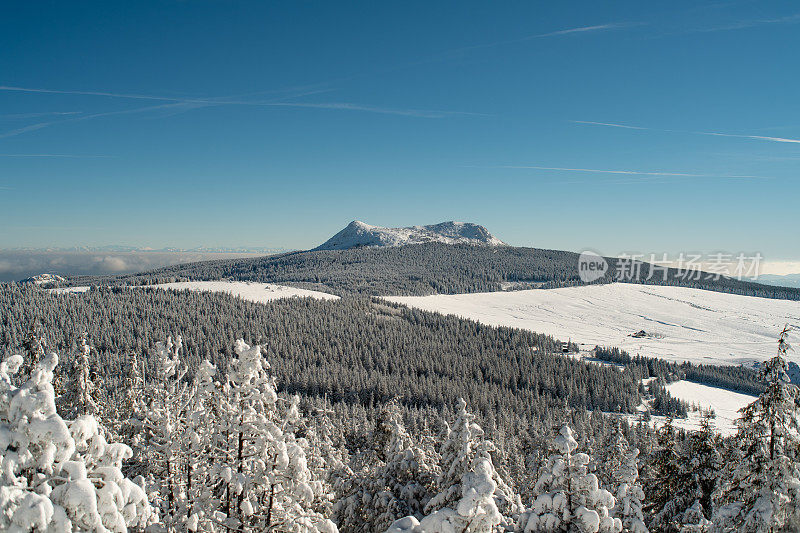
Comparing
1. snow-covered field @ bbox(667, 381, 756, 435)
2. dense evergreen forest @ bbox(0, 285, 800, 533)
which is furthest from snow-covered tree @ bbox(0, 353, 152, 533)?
snow-covered field @ bbox(667, 381, 756, 435)

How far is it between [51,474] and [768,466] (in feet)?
59.5

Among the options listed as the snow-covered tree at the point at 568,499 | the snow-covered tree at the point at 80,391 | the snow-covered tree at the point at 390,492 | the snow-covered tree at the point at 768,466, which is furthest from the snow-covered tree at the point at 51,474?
the snow-covered tree at the point at 80,391

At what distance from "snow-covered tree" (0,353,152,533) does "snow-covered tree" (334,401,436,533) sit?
Answer: 13923 mm

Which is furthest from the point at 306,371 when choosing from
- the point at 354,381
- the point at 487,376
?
the point at 487,376

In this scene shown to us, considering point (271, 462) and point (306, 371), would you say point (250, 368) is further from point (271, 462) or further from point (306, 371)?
point (306, 371)

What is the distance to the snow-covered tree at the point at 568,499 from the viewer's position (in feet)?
41.2

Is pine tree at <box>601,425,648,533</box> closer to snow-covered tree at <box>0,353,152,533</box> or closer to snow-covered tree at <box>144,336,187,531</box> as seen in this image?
snow-covered tree at <box>144,336,187,531</box>

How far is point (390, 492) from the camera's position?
19.1 m

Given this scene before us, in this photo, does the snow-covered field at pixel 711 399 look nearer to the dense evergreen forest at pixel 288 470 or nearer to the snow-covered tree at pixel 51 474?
the dense evergreen forest at pixel 288 470

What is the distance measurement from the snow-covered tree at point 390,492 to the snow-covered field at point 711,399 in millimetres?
103140

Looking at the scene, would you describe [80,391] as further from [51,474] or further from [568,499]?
[568,499]

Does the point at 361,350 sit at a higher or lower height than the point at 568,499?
lower

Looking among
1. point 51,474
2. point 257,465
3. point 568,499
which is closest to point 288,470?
point 257,465

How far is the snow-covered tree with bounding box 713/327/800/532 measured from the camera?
41.3ft
